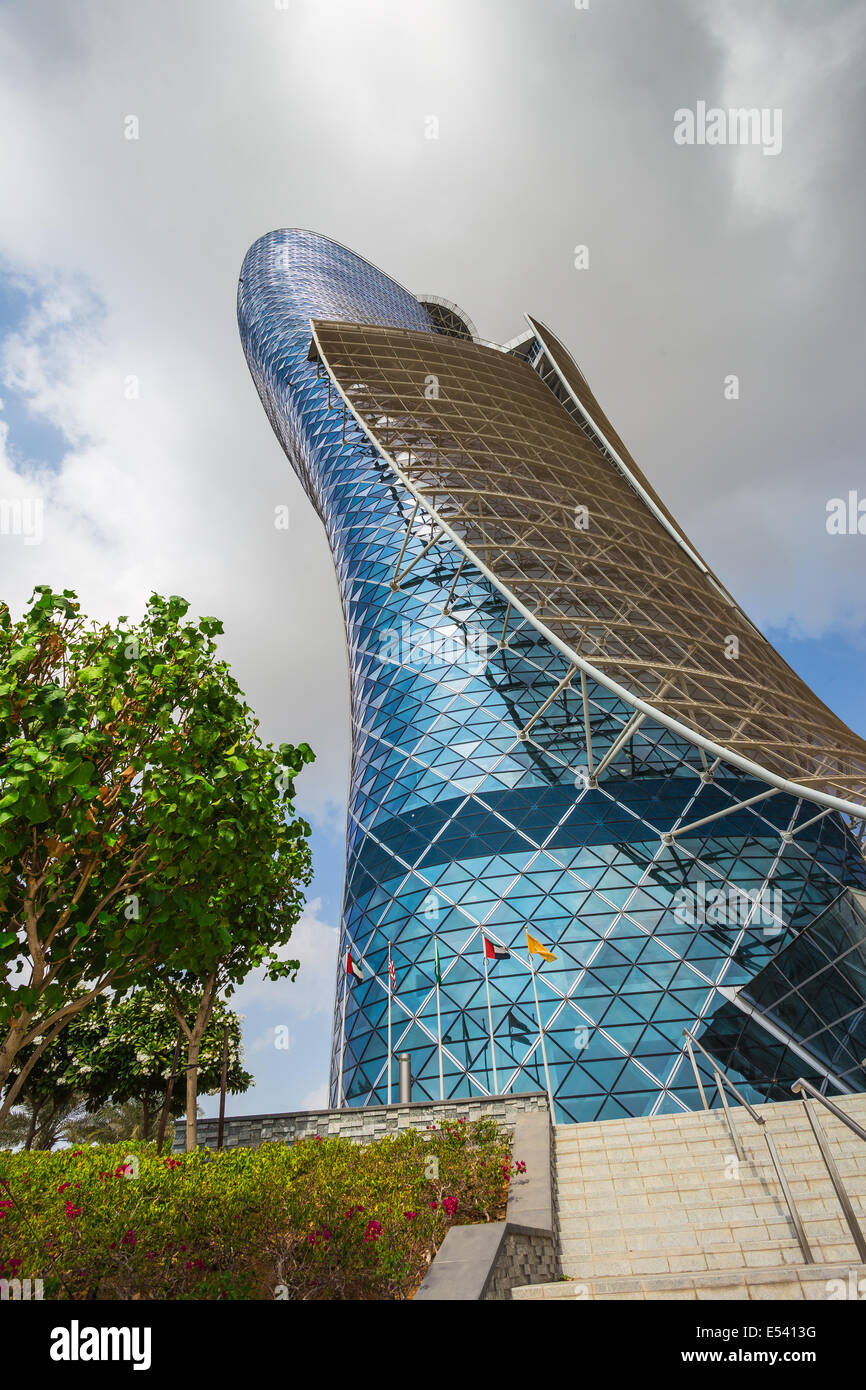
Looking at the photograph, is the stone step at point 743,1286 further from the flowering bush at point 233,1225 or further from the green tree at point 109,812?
the green tree at point 109,812

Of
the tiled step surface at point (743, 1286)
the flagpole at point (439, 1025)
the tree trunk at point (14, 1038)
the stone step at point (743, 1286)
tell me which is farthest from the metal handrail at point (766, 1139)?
the tree trunk at point (14, 1038)

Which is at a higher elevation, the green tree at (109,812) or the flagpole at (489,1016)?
the green tree at (109,812)

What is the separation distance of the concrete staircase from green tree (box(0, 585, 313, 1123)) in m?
6.17

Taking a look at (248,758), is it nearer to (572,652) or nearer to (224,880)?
(224,880)

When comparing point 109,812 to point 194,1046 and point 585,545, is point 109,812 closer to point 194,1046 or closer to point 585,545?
point 194,1046

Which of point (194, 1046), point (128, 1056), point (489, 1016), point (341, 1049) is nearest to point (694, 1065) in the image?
point (489, 1016)

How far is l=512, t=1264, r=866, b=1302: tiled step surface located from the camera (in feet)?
24.8

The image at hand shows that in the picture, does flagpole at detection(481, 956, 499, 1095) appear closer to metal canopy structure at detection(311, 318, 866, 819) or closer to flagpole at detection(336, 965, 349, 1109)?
flagpole at detection(336, 965, 349, 1109)

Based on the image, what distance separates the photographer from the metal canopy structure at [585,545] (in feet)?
70.9

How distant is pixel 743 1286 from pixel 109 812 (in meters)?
8.68

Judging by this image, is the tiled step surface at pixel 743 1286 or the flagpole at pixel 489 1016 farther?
the flagpole at pixel 489 1016

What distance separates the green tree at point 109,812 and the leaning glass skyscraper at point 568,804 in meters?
12.9

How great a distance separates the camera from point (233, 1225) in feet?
31.3
